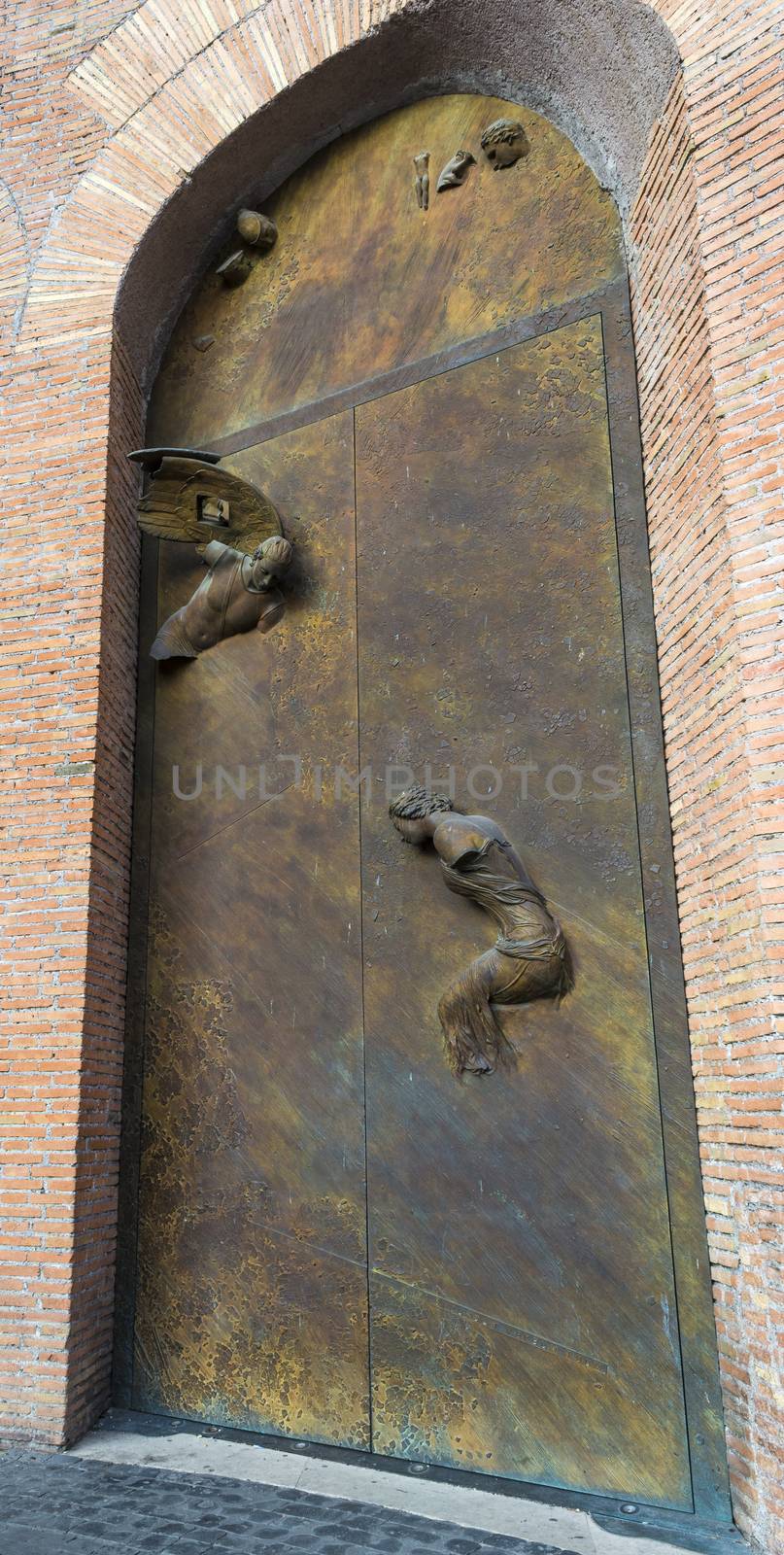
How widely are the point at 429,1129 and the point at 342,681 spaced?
2.13m

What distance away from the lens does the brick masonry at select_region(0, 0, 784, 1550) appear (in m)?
3.85

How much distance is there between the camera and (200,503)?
6.02 meters

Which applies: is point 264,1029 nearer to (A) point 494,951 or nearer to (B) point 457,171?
(A) point 494,951

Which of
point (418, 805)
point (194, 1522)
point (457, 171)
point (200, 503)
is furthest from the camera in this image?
point (200, 503)

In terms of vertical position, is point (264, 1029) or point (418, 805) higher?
point (418, 805)

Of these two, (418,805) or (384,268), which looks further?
(384,268)

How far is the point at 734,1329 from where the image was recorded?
152 inches

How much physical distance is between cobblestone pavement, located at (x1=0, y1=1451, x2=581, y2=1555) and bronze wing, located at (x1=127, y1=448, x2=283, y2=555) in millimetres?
4248

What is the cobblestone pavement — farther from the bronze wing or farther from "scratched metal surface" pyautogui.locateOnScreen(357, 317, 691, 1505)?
the bronze wing

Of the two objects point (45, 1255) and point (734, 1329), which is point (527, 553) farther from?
point (45, 1255)

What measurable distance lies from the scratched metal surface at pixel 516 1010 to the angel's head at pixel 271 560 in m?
0.39

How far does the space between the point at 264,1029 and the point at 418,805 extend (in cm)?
134

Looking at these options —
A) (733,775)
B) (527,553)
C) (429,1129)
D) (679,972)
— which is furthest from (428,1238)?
(527,553)

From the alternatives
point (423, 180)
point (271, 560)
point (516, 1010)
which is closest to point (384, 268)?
point (423, 180)
